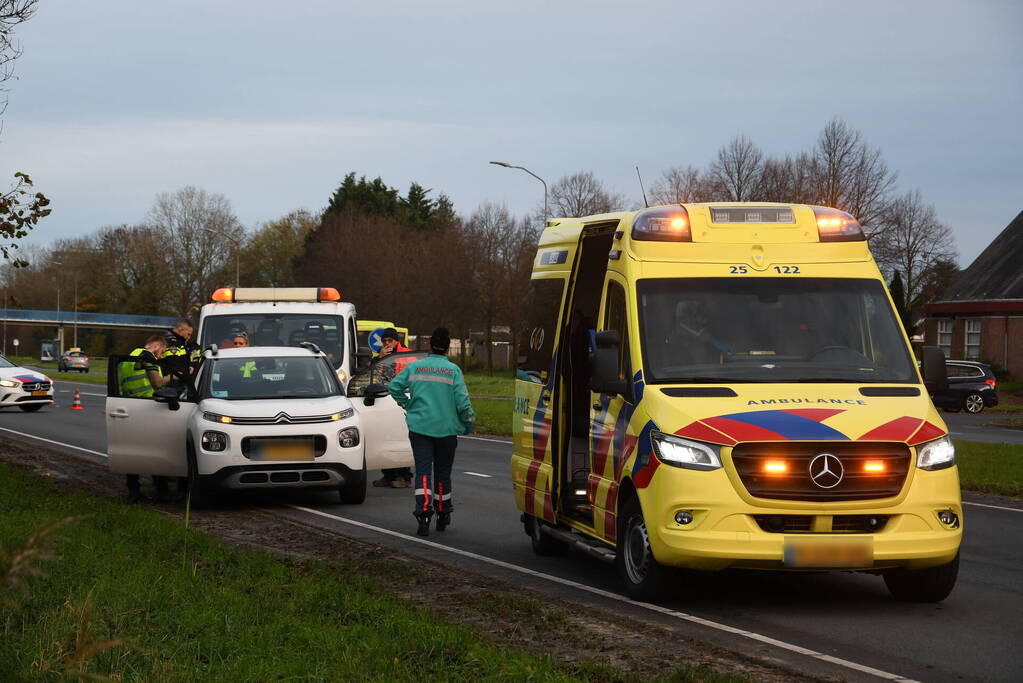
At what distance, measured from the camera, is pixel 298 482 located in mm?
13766

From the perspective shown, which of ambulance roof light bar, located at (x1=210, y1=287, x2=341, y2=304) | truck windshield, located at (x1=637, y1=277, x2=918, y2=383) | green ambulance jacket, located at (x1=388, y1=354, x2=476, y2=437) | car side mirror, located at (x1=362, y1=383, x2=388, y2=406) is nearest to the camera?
truck windshield, located at (x1=637, y1=277, x2=918, y2=383)

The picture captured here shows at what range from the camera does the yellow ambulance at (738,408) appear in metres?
7.97

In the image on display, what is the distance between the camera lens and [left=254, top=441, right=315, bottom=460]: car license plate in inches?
537

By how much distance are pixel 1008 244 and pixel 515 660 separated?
60.2 metres

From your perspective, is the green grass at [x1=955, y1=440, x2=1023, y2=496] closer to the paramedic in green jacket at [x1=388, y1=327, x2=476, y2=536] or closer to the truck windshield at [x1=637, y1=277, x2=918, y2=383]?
the paramedic in green jacket at [x1=388, y1=327, x2=476, y2=536]

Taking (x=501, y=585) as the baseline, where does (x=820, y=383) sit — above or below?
above

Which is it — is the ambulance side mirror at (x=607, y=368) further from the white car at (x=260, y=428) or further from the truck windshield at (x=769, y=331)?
the white car at (x=260, y=428)

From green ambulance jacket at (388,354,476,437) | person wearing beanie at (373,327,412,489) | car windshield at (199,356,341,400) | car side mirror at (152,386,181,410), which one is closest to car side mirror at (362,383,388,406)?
car windshield at (199,356,341,400)

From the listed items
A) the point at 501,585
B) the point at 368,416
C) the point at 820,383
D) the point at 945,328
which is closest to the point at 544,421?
the point at 501,585

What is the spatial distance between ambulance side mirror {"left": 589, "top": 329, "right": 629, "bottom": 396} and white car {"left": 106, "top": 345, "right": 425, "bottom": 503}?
5.66 meters

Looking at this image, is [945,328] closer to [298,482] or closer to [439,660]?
[298,482]

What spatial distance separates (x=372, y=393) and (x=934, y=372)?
7.35 m

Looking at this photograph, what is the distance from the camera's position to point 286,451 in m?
13.7

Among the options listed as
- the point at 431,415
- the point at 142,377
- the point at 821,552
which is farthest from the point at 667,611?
the point at 142,377
